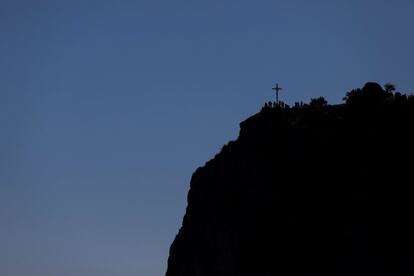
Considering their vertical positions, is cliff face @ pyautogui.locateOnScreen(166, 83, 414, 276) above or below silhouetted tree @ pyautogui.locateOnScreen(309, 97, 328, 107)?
below

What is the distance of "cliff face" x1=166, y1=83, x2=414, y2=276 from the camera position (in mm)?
60156

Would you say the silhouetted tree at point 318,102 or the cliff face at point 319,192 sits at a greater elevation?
the silhouetted tree at point 318,102

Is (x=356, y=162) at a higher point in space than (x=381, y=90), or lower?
lower

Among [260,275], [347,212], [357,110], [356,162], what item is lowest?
[260,275]

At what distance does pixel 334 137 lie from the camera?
68.5 metres

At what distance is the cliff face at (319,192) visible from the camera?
60.2 meters

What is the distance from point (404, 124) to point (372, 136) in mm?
2875

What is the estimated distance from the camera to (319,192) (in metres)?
65.6

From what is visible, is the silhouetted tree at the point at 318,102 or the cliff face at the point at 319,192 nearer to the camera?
the cliff face at the point at 319,192

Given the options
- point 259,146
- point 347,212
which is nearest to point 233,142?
point 259,146

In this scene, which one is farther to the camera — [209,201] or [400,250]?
[209,201]

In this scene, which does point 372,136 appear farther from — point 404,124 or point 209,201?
point 209,201

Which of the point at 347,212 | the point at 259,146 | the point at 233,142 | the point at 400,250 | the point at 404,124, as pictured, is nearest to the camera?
the point at 400,250

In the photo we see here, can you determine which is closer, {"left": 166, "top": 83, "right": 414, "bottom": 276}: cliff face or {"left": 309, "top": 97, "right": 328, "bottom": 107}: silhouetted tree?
{"left": 166, "top": 83, "right": 414, "bottom": 276}: cliff face
